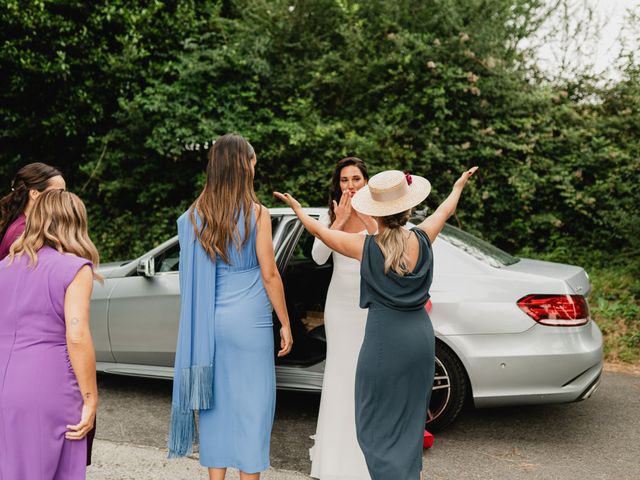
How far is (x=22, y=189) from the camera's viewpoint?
12.6ft

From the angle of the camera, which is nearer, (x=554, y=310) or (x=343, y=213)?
(x=343, y=213)

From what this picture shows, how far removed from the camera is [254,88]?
9.68 meters

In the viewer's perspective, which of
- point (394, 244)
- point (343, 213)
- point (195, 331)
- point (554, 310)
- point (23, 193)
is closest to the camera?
point (394, 244)

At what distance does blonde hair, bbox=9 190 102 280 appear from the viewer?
229 centimetres

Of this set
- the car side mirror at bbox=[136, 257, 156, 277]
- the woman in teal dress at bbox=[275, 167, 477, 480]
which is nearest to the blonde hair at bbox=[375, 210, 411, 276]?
the woman in teal dress at bbox=[275, 167, 477, 480]

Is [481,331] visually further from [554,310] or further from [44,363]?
[44,363]

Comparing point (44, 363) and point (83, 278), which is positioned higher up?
point (83, 278)

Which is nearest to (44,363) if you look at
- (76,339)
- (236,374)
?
(76,339)

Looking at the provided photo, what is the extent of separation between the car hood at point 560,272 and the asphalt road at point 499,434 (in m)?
1.09

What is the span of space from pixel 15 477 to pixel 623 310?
7.01 meters

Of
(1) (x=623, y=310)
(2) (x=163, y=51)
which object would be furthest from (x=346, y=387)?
(2) (x=163, y=51)

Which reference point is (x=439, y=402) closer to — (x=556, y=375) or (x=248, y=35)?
(x=556, y=375)

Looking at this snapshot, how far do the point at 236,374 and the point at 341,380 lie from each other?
751mm

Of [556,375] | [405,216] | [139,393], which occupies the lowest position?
[139,393]
